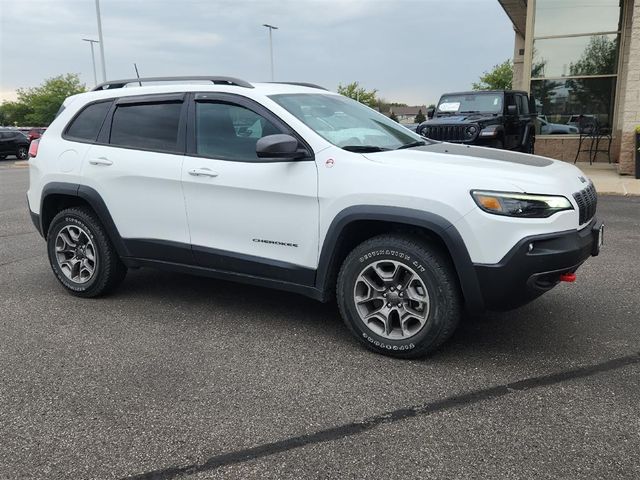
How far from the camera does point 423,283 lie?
11.4ft

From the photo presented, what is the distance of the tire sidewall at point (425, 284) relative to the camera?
11.3 feet

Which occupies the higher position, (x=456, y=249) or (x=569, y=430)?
(x=456, y=249)

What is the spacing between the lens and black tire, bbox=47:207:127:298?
15.5 ft

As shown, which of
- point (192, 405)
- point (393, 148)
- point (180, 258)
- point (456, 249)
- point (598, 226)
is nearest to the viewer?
point (192, 405)

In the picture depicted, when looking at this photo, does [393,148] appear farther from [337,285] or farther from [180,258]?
[180,258]

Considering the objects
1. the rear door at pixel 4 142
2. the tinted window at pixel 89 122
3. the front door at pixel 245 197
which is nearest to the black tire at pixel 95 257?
the tinted window at pixel 89 122

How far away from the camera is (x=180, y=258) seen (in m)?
4.38

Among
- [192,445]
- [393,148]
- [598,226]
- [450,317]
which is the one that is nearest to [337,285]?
[450,317]

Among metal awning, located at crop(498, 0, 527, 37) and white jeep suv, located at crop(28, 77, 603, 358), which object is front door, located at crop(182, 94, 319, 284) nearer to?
white jeep suv, located at crop(28, 77, 603, 358)

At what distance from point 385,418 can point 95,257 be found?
298 centimetres

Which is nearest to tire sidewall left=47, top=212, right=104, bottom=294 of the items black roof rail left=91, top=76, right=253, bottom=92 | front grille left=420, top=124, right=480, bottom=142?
black roof rail left=91, top=76, right=253, bottom=92

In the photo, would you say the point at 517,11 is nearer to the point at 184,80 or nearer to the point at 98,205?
the point at 184,80

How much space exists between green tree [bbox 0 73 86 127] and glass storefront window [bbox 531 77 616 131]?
52631 mm

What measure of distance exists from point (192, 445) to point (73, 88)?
68615mm
